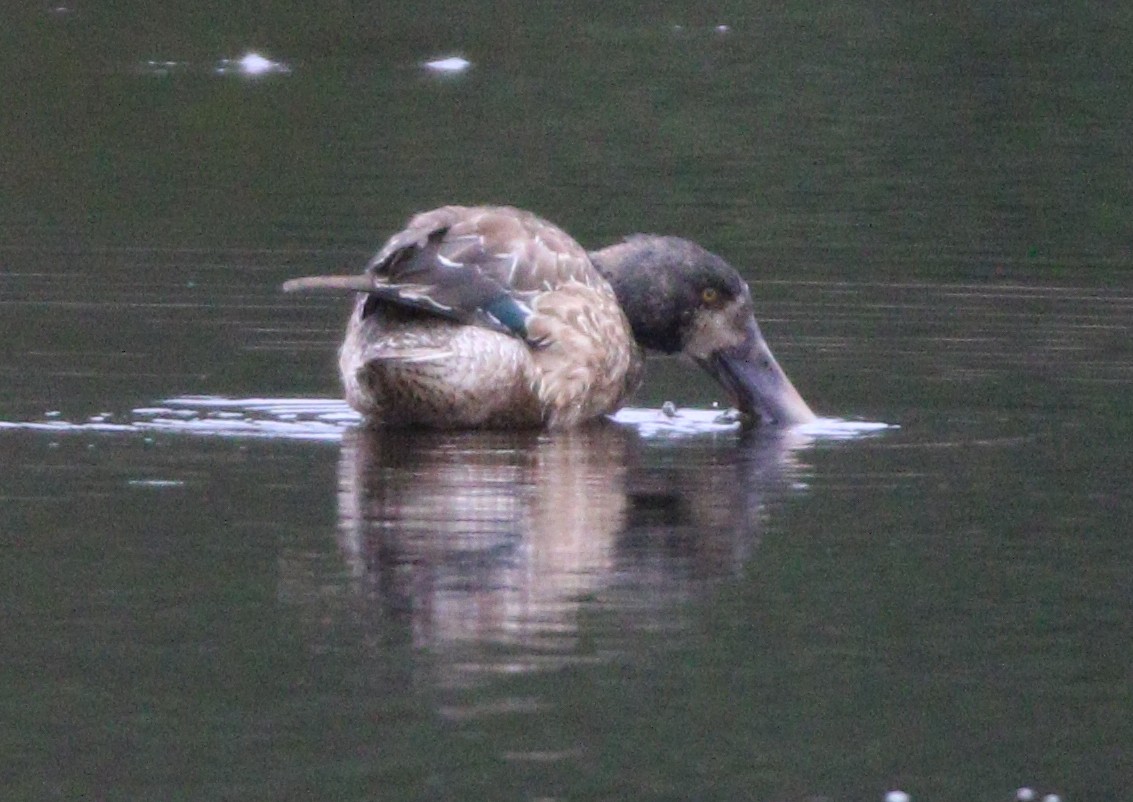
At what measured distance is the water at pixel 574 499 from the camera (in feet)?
18.5

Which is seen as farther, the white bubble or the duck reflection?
the white bubble

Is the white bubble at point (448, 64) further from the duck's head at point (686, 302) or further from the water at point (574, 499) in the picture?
the duck's head at point (686, 302)

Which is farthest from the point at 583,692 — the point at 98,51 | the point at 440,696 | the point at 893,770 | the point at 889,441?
the point at 98,51

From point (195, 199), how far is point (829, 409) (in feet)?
20.8

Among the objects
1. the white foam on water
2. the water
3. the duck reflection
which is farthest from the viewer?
the white foam on water

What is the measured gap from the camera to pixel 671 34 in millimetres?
24922

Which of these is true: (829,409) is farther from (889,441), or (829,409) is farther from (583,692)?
(583,692)

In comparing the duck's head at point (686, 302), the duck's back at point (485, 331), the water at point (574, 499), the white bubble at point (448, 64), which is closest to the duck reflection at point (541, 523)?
the water at point (574, 499)

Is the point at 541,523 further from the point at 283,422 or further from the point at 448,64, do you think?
the point at 448,64

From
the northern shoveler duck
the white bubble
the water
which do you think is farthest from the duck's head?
the white bubble

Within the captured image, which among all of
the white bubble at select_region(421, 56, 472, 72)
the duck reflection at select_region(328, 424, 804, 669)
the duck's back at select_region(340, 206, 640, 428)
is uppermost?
the white bubble at select_region(421, 56, 472, 72)

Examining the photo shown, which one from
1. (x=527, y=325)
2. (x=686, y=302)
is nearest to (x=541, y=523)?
(x=527, y=325)

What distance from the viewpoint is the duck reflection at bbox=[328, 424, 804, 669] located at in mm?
6676

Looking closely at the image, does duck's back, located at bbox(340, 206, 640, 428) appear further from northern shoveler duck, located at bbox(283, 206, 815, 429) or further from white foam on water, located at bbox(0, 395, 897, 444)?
white foam on water, located at bbox(0, 395, 897, 444)
